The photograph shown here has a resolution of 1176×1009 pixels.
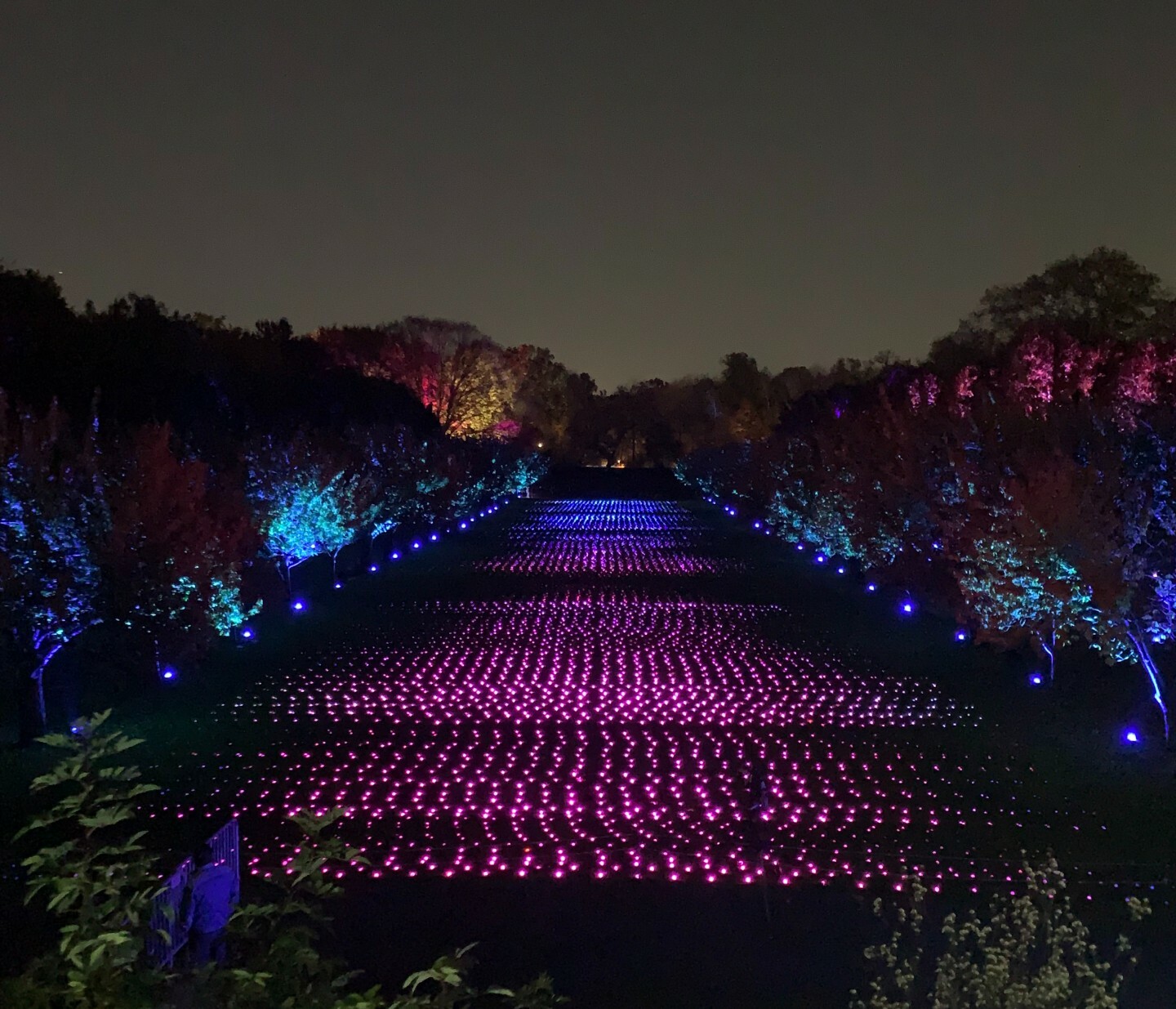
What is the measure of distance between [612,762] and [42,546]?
239 inches

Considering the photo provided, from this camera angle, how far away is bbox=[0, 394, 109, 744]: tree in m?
10.0

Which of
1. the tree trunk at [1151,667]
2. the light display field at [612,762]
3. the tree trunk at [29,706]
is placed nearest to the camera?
the light display field at [612,762]

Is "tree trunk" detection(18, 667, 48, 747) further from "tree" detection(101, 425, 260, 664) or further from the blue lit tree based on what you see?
the blue lit tree

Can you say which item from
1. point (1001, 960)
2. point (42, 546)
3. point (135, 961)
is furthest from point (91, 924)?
point (42, 546)

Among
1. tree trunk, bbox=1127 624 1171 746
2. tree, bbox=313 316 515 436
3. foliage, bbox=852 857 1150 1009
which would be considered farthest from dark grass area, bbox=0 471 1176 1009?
tree, bbox=313 316 515 436

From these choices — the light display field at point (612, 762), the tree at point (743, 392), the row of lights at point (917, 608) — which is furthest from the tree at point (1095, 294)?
the tree at point (743, 392)

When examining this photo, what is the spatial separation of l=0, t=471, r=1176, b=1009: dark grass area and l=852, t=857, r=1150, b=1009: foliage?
0.82 feet

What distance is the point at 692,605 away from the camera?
71.5 feet

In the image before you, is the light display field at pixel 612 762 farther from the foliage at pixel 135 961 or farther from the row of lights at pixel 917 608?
the foliage at pixel 135 961

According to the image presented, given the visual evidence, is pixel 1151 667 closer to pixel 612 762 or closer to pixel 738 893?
pixel 612 762

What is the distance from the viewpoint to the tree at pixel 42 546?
1002 cm

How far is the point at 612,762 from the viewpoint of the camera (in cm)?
1045

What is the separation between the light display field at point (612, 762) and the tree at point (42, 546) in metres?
2.11

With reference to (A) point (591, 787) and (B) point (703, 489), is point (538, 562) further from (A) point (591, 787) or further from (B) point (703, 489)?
(B) point (703, 489)
